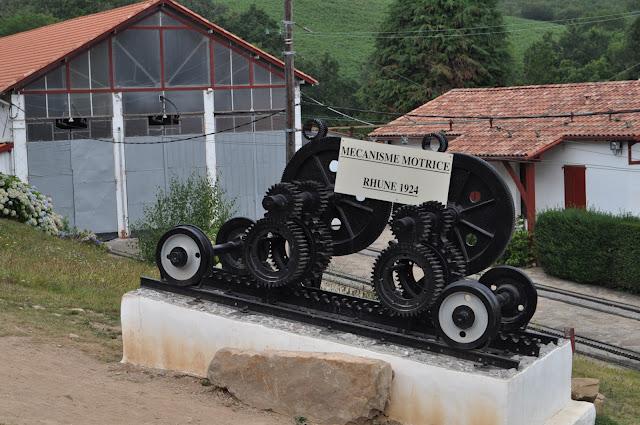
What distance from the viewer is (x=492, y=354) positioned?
9.78m

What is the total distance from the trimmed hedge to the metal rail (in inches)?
644

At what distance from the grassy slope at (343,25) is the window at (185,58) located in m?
43.4

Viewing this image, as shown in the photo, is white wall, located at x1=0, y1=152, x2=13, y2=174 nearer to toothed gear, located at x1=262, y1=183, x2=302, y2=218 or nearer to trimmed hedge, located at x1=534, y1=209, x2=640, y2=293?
trimmed hedge, located at x1=534, y1=209, x2=640, y2=293

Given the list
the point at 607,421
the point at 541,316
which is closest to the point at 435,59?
the point at 541,316

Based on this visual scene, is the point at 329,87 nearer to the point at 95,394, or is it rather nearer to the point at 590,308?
the point at 590,308

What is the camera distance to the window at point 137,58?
33.9 m

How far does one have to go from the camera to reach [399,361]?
32.5ft

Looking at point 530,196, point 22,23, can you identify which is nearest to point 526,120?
point 530,196

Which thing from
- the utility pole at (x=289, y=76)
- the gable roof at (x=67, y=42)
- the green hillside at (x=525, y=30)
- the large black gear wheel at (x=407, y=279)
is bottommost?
the large black gear wheel at (x=407, y=279)

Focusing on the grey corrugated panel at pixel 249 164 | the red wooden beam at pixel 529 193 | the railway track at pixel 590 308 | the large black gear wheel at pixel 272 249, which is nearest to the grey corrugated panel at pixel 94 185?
the grey corrugated panel at pixel 249 164

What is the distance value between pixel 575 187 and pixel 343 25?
66722mm

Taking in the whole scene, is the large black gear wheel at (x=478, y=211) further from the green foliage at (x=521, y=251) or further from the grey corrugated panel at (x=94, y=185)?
the grey corrugated panel at (x=94, y=185)

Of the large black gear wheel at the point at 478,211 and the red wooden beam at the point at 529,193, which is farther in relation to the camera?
the red wooden beam at the point at 529,193

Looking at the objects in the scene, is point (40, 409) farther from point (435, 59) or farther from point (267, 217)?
point (435, 59)
